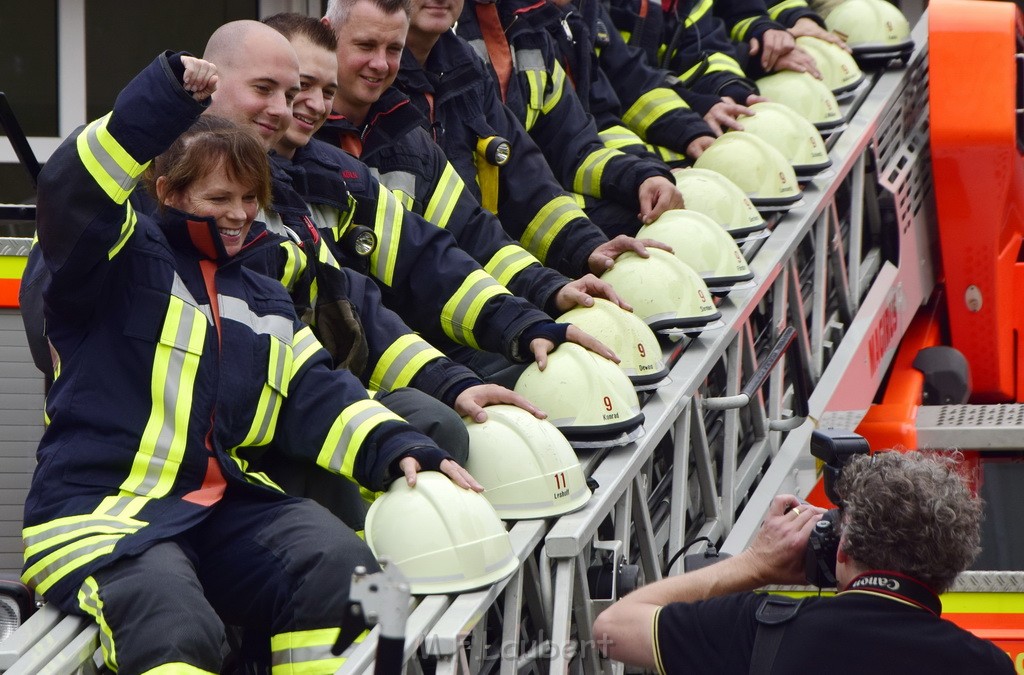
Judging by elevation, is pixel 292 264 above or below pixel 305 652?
above

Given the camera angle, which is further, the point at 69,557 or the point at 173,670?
the point at 69,557

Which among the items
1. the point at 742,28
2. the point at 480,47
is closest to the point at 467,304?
the point at 480,47

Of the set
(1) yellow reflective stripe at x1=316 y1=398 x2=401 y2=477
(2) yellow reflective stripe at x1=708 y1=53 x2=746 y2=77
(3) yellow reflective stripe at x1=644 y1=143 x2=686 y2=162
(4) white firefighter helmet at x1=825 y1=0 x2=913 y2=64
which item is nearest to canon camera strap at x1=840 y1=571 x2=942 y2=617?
(1) yellow reflective stripe at x1=316 y1=398 x2=401 y2=477

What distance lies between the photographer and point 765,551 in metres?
2.55

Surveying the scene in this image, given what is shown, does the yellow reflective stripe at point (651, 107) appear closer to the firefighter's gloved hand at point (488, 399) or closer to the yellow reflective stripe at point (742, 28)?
the yellow reflective stripe at point (742, 28)

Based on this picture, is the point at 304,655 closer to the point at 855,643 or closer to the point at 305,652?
the point at 305,652

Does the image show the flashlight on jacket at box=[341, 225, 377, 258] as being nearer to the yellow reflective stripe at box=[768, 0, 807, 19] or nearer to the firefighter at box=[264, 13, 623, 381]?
the firefighter at box=[264, 13, 623, 381]

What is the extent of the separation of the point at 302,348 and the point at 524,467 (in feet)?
1.77

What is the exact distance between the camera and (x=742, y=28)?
5684 millimetres

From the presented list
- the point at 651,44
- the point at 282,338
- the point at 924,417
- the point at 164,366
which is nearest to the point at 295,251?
the point at 282,338

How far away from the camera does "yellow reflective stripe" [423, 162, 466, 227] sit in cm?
377

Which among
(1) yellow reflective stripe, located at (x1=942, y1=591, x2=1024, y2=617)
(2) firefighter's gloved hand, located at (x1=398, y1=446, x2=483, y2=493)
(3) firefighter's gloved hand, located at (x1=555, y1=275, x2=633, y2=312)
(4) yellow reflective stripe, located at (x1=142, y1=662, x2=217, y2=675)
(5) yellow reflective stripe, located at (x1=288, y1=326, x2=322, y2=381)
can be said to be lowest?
(1) yellow reflective stripe, located at (x1=942, y1=591, x2=1024, y2=617)

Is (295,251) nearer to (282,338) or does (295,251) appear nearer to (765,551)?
(282,338)

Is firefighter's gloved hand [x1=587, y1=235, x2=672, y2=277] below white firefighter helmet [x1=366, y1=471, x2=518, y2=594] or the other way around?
the other way around
